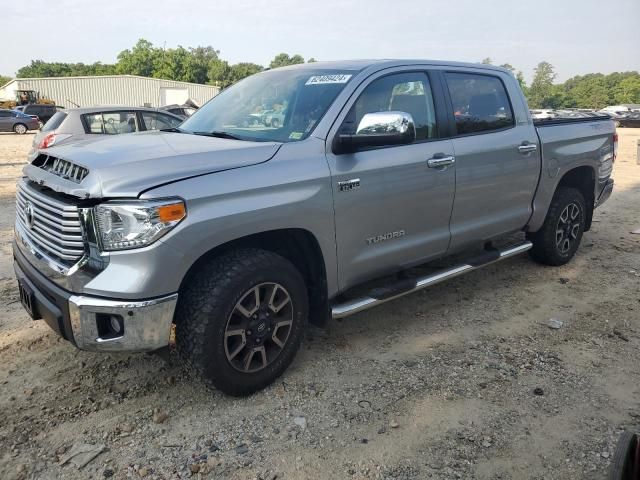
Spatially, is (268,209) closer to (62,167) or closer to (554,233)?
(62,167)

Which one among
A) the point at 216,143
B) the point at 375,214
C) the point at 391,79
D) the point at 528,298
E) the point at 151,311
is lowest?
the point at 528,298

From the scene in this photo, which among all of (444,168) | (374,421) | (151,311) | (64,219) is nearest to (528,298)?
(444,168)

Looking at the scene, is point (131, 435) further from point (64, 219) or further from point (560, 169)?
point (560, 169)

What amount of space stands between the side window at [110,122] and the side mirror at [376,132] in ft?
25.2

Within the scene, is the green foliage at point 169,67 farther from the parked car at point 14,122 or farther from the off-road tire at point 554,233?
the off-road tire at point 554,233

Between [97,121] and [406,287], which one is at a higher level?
[97,121]

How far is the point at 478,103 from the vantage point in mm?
4285

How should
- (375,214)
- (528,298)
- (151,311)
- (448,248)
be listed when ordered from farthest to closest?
(528,298)
(448,248)
(375,214)
(151,311)

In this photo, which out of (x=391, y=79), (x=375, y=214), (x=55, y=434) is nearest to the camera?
(x=55, y=434)

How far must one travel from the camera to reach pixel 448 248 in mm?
4062

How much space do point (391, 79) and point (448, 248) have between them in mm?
1334

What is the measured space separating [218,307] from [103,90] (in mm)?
55085

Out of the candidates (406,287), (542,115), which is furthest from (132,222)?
(542,115)

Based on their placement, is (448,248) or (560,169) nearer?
(448,248)
